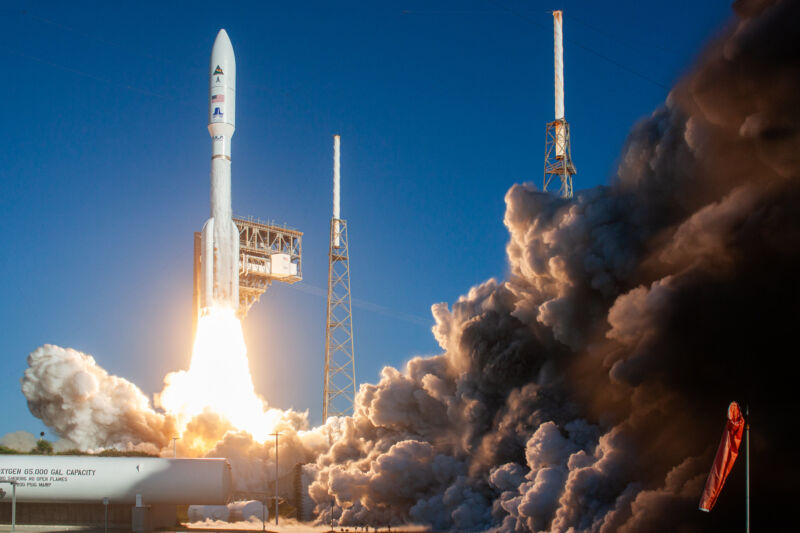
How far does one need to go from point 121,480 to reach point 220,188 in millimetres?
23690

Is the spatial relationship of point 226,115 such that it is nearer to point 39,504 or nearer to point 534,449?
point 39,504

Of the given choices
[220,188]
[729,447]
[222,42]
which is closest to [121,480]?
[220,188]

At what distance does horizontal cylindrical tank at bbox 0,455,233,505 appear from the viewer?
64.2m

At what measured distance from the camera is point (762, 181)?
44.0 meters

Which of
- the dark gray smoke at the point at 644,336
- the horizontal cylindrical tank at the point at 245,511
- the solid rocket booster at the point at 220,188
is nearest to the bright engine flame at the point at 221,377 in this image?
the solid rocket booster at the point at 220,188

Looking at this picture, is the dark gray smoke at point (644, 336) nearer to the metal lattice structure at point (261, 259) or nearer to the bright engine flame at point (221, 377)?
the bright engine flame at point (221, 377)

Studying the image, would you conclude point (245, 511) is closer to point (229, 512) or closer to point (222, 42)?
point (229, 512)

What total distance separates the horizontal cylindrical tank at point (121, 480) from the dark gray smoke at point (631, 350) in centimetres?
784

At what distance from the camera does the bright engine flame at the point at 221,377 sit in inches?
3093

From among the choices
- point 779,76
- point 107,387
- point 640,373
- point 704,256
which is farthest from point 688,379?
point 107,387

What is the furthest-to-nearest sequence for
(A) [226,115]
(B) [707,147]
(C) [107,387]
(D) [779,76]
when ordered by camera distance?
(C) [107,387]
(A) [226,115]
(B) [707,147]
(D) [779,76]

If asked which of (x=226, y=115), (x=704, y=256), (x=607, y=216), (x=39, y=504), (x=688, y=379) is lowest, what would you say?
(x=39, y=504)

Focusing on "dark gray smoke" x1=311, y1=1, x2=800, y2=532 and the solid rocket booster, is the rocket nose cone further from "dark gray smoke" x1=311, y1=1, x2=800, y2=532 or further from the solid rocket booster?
"dark gray smoke" x1=311, y1=1, x2=800, y2=532

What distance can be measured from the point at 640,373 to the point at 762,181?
10.0 metres
